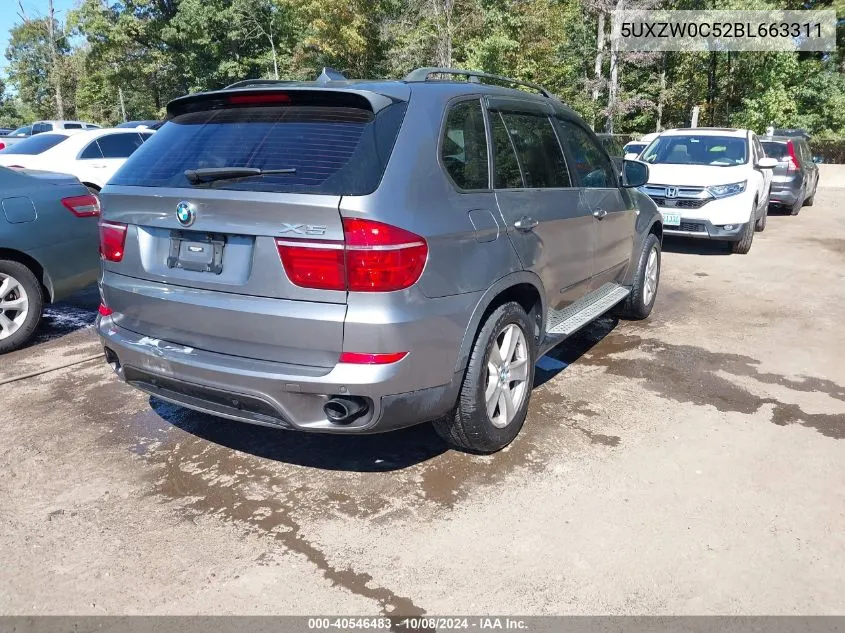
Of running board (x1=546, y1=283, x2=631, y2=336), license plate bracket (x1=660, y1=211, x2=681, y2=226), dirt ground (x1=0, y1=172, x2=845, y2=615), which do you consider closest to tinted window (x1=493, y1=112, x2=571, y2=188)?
running board (x1=546, y1=283, x2=631, y2=336)

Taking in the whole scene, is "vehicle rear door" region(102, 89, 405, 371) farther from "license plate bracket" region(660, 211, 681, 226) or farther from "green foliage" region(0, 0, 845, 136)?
"green foliage" region(0, 0, 845, 136)

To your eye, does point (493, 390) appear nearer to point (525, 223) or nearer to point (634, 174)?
point (525, 223)

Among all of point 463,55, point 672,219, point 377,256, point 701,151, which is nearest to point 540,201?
point 377,256

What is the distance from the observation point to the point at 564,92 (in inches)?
1398

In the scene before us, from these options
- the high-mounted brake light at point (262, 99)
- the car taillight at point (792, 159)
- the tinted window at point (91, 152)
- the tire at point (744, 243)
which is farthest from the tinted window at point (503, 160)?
the car taillight at point (792, 159)

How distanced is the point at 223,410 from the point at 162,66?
46704 millimetres

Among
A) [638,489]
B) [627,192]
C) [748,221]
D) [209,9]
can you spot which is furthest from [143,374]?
[209,9]

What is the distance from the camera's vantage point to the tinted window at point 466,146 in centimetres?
309

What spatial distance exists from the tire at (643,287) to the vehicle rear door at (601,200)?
18.4 inches

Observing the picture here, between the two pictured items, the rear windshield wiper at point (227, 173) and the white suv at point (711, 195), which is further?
the white suv at point (711, 195)

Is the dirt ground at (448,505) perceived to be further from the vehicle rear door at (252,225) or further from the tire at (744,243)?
the tire at (744,243)

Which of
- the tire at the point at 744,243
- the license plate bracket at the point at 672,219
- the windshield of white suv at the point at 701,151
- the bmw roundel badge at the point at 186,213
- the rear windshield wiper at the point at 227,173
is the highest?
the windshield of white suv at the point at 701,151

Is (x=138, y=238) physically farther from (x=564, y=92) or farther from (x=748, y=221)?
(x=564, y=92)

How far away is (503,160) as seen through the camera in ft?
11.5
